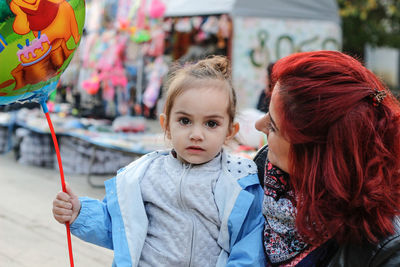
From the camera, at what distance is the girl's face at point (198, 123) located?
1445mm

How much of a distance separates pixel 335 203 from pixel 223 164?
1.70 ft

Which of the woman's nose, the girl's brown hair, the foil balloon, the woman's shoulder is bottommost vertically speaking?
the woman's shoulder

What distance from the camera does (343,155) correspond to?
1.09 meters

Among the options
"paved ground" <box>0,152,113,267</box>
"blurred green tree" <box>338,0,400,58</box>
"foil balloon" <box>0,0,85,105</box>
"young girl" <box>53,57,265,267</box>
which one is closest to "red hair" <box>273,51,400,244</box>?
"young girl" <box>53,57,265,267</box>

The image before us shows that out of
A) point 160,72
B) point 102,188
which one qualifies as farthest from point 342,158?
point 160,72

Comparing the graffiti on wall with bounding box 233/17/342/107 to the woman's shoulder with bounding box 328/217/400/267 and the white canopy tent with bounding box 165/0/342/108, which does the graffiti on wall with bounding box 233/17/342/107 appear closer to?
the white canopy tent with bounding box 165/0/342/108

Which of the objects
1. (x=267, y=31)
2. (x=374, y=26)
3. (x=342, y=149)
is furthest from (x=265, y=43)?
(x=342, y=149)

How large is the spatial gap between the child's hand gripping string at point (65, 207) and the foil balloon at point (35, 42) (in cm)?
35

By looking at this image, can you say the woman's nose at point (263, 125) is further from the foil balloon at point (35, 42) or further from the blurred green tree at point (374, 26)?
the blurred green tree at point (374, 26)

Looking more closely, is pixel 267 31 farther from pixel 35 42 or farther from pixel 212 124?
pixel 35 42

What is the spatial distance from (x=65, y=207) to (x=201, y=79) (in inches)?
25.1

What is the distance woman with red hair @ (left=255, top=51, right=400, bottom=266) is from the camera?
107 centimetres

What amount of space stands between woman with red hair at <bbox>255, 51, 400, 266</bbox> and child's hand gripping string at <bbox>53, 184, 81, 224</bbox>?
74 centimetres

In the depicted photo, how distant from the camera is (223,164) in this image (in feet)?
5.05
